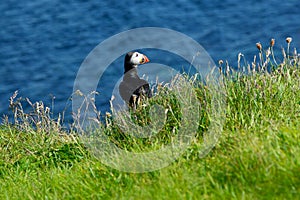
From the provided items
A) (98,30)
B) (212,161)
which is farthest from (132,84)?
(98,30)

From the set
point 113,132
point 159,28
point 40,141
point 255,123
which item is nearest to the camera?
point 255,123

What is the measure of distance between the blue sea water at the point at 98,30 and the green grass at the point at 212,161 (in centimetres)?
936

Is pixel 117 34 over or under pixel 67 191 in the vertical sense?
under

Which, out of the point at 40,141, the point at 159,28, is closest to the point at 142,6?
the point at 159,28

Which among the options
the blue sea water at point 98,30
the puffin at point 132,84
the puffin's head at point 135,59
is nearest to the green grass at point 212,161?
the puffin at point 132,84

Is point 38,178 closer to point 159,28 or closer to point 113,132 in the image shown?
point 113,132

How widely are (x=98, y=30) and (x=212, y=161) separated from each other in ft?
47.3

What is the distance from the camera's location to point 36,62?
19.3 m

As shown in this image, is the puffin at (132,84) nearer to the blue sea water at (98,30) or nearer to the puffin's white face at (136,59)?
the puffin's white face at (136,59)

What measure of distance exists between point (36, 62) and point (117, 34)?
7.66 ft

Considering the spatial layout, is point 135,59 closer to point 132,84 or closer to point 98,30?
point 132,84

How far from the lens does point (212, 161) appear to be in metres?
5.74

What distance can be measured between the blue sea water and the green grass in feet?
30.7

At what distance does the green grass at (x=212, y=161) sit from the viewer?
5.23 m
